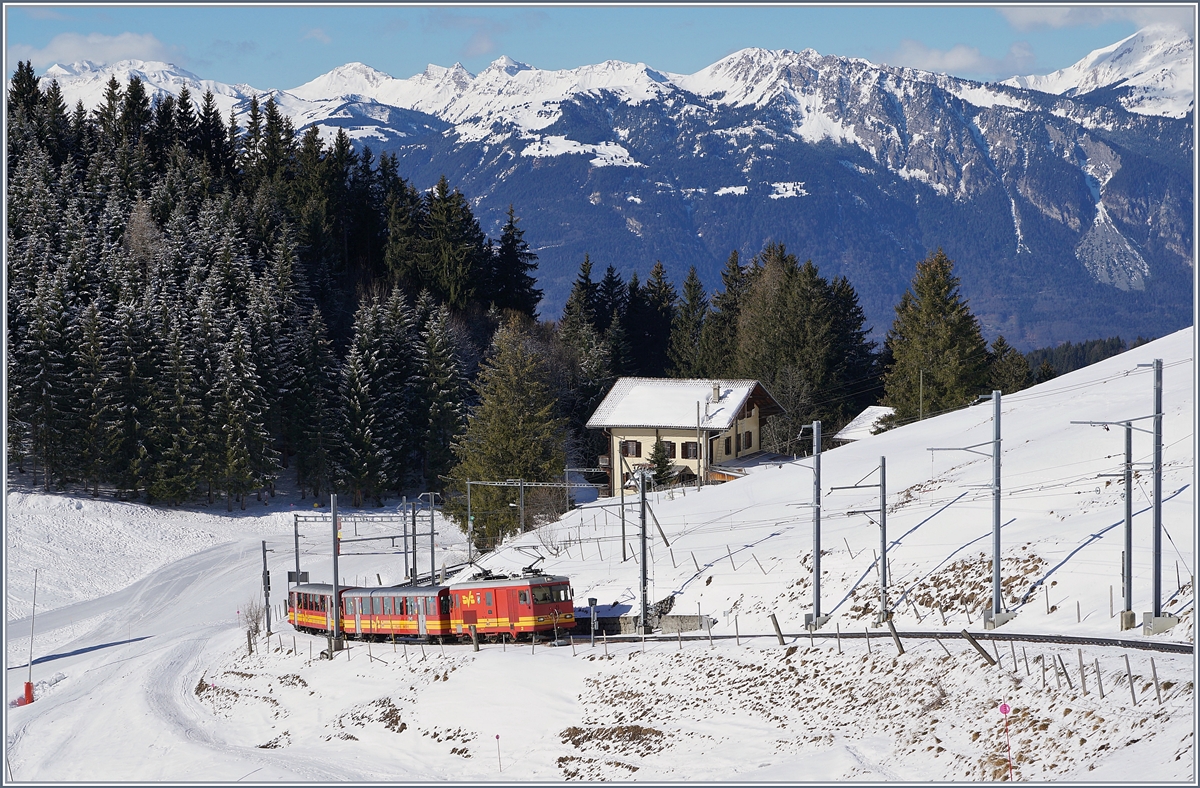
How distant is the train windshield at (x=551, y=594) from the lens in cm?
4950

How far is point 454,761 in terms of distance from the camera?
38.4 m

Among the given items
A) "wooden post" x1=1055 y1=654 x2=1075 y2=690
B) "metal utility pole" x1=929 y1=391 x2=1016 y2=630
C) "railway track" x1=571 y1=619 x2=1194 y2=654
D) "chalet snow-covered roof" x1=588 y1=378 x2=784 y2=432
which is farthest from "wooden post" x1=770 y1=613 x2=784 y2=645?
"chalet snow-covered roof" x1=588 y1=378 x2=784 y2=432

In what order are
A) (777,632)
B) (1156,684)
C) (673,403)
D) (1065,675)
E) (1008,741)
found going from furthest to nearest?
(673,403), (777,632), (1065,675), (1008,741), (1156,684)

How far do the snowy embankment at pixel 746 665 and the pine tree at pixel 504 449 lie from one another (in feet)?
16.6

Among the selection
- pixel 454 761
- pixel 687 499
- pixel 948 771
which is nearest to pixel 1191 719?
pixel 948 771

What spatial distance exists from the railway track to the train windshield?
5.37 feet

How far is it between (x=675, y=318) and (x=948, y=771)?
96792mm

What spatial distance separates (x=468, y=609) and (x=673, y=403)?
37.5 metres

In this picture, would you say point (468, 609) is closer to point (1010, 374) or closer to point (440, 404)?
point (440, 404)

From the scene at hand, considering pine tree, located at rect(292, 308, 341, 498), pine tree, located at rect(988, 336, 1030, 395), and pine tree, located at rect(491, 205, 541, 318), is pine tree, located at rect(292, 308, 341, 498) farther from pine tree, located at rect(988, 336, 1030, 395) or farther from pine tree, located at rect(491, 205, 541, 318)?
pine tree, located at rect(988, 336, 1030, 395)

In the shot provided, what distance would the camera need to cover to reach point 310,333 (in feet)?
309

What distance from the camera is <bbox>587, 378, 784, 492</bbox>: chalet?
83.0 metres

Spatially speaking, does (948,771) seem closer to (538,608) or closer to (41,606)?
(538,608)

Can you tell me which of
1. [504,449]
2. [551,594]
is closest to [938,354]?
[504,449]
